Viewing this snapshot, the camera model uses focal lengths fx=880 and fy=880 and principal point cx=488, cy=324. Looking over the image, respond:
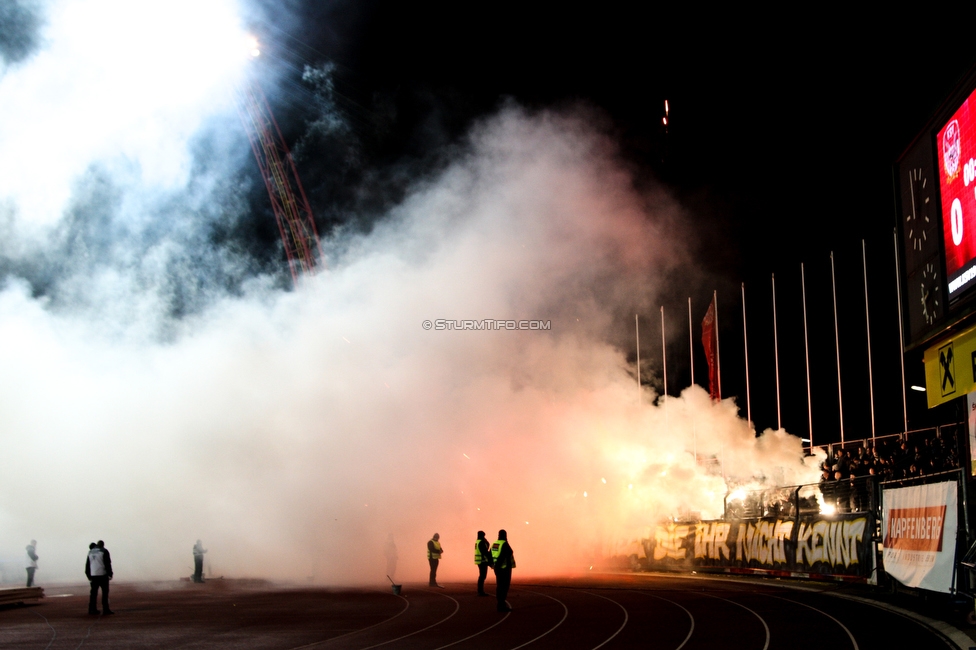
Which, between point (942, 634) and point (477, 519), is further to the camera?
point (477, 519)

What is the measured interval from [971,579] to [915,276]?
3.86m

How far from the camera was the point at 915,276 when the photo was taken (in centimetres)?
1164

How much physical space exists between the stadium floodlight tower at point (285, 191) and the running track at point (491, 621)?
23.8 m

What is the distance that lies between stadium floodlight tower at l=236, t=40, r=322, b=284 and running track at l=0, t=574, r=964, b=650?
23.8 meters

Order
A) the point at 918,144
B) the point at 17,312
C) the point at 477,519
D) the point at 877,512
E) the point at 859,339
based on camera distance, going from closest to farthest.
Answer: the point at 918,144
the point at 877,512
the point at 477,519
the point at 17,312
the point at 859,339

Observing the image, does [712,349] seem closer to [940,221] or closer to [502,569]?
[502,569]

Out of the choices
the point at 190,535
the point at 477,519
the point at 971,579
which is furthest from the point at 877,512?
the point at 190,535

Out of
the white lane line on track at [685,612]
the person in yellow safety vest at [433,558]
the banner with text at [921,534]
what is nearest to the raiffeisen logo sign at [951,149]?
the banner with text at [921,534]

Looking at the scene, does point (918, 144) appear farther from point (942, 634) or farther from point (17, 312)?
point (17, 312)

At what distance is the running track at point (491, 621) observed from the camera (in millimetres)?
10852

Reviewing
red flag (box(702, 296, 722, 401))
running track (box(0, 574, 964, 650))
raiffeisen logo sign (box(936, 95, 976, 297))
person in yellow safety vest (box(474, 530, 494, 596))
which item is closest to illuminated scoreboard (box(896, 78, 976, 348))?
raiffeisen logo sign (box(936, 95, 976, 297))

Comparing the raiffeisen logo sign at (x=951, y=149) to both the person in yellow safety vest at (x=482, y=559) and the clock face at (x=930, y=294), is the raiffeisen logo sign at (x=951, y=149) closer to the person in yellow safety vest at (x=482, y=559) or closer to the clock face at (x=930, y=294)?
the clock face at (x=930, y=294)

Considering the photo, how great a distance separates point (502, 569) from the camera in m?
14.8

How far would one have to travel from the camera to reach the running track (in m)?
10.9
